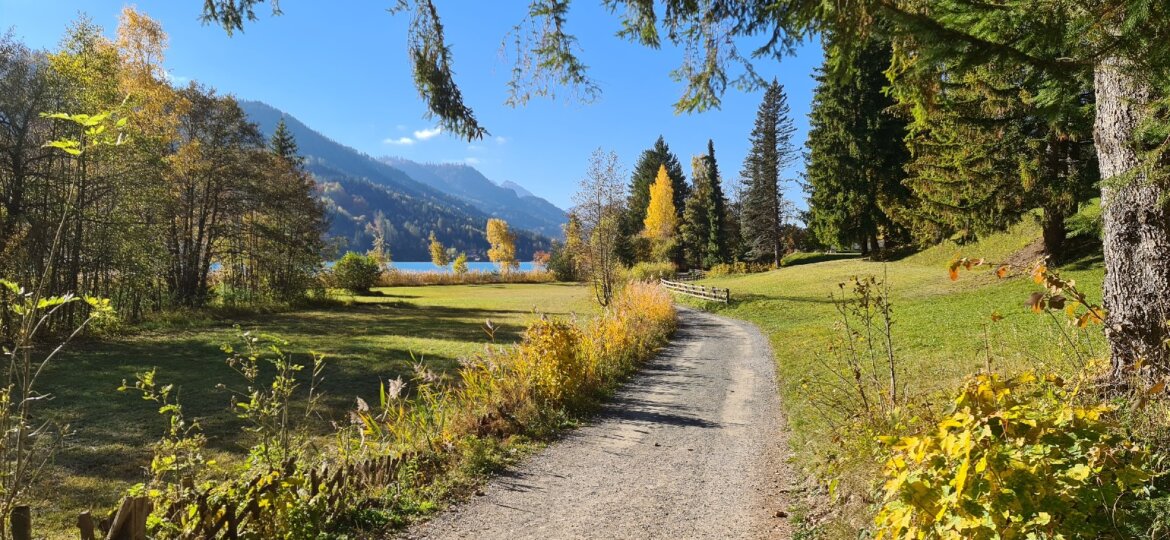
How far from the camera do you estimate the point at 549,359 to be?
24.1 feet

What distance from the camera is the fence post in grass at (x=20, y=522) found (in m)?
2.22

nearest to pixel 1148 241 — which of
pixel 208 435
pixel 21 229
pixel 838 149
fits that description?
pixel 208 435

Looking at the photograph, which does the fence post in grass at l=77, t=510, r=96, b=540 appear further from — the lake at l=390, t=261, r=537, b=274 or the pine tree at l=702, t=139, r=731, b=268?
the lake at l=390, t=261, r=537, b=274

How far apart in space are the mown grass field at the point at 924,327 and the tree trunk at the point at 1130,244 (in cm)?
37

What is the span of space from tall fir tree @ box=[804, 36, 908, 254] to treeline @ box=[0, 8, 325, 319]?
30938mm

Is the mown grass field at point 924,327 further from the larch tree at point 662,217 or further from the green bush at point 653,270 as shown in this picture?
the larch tree at point 662,217

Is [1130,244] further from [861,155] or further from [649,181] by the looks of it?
[649,181]

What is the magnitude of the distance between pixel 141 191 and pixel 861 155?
1409 inches

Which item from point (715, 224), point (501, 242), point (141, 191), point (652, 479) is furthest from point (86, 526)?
point (501, 242)

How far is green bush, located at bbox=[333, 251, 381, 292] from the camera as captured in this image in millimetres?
34000

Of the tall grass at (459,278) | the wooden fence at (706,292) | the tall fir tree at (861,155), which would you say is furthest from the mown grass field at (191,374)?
the tall grass at (459,278)

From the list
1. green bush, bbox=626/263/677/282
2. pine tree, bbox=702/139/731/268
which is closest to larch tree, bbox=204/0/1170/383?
green bush, bbox=626/263/677/282

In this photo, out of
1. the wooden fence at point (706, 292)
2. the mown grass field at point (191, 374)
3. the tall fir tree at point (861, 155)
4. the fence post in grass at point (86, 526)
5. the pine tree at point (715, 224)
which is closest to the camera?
the fence post in grass at point (86, 526)

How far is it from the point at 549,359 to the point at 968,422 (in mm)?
5761
